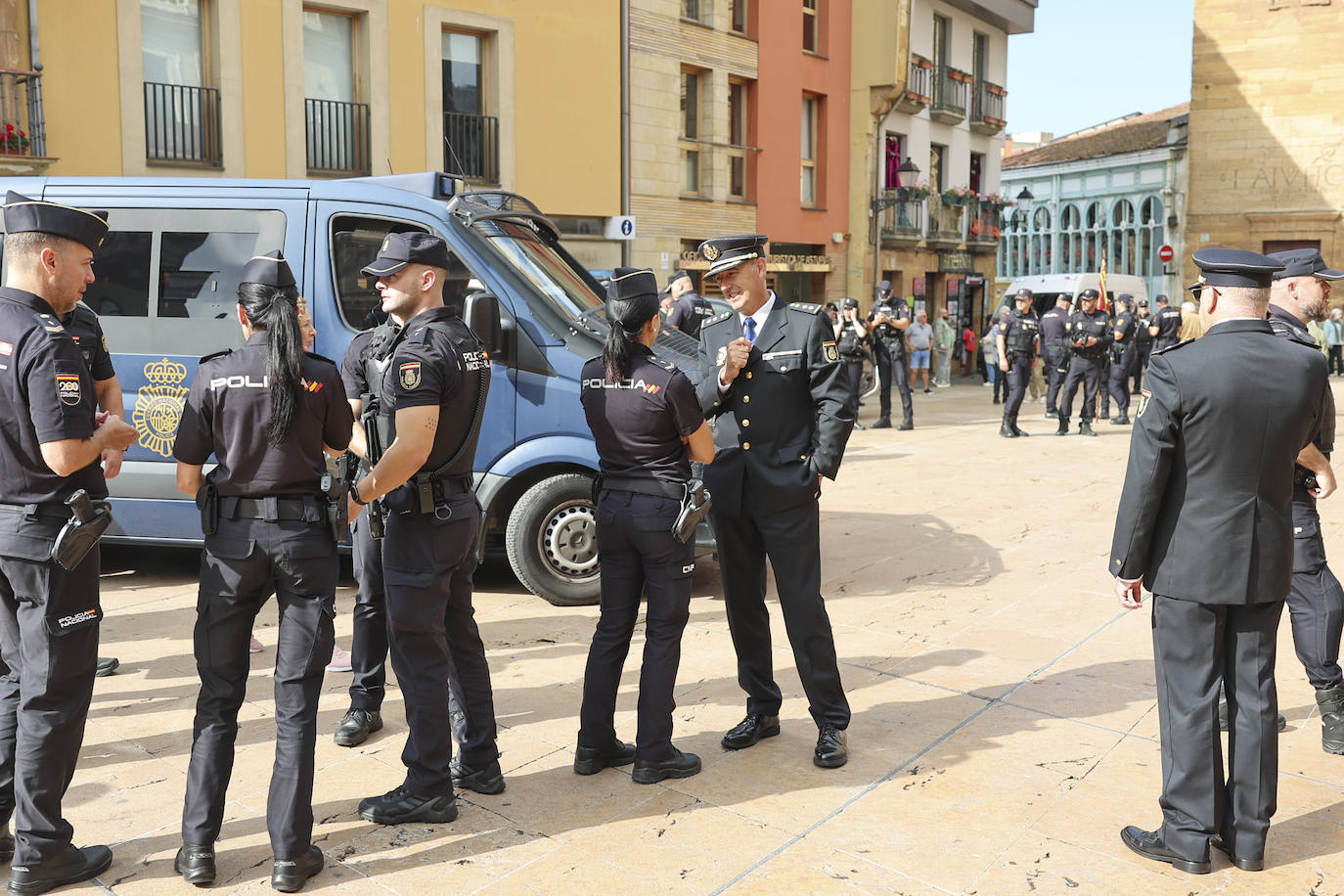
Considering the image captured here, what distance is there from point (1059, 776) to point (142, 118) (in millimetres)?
14086

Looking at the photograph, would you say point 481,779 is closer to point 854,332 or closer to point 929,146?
point 854,332

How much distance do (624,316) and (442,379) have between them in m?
0.76

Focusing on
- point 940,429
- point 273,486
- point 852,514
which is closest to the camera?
point 273,486

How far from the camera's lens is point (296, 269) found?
7.05m

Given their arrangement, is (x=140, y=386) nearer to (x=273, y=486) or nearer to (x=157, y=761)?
(x=157, y=761)

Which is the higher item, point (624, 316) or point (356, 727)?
point (624, 316)

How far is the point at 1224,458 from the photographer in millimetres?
3693

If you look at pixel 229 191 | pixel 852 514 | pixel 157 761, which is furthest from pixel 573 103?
pixel 157 761

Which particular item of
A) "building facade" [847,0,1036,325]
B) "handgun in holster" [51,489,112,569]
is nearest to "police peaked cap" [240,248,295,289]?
"handgun in holster" [51,489,112,569]

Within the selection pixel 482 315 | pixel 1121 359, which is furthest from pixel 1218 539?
pixel 1121 359

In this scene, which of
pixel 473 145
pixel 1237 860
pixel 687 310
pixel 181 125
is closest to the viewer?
pixel 1237 860

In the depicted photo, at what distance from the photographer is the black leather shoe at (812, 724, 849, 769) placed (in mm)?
4633

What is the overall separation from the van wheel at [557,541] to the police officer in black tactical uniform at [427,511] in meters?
2.74

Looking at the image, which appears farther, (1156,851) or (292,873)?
(1156,851)
